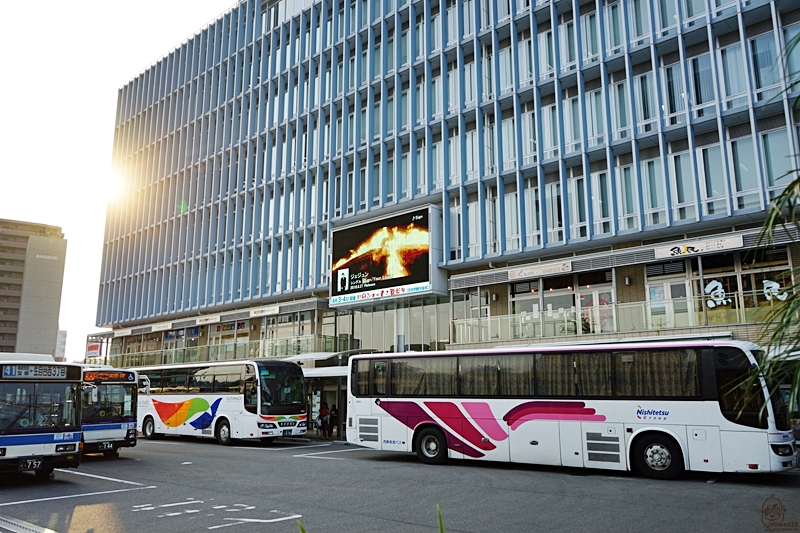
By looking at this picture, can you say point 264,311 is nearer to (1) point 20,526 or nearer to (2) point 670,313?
(2) point 670,313

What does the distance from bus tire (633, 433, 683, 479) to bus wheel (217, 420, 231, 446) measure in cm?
1615

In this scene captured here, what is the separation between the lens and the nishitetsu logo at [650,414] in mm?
14352

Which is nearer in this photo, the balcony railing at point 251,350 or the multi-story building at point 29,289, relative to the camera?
the balcony railing at point 251,350

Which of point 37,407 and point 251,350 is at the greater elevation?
point 251,350

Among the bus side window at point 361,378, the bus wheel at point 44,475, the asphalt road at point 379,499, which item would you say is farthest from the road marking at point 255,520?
the bus side window at point 361,378

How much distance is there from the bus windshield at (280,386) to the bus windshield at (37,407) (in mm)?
9871

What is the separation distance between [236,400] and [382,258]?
33.0ft

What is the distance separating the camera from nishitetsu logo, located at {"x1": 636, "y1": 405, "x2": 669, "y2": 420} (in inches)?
565

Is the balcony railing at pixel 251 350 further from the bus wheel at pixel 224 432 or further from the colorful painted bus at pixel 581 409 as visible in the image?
the colorful painted bus at pixel 581 409

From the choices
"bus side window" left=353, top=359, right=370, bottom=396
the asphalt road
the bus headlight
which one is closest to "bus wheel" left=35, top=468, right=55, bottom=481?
the asphalt road

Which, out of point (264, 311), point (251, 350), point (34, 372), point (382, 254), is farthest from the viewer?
point (264, 311)

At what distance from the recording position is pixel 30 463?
526 inches

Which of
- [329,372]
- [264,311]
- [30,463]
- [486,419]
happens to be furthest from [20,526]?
[264,311]

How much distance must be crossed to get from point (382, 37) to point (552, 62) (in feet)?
34.6
